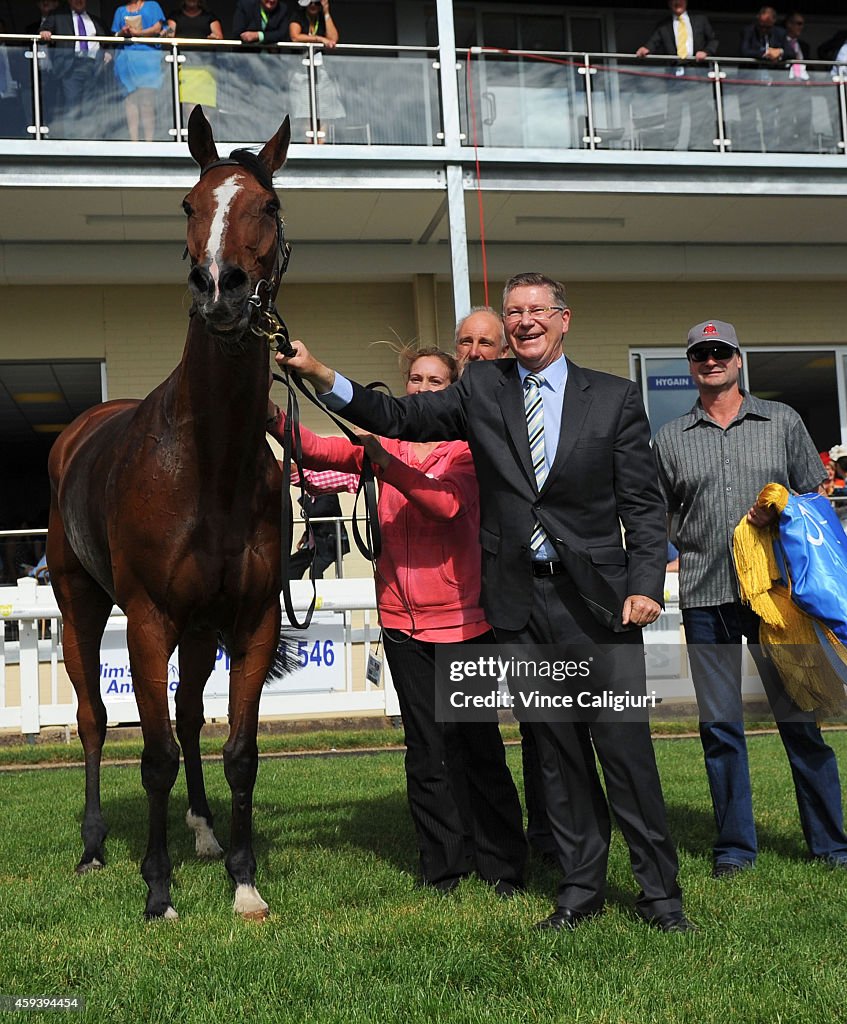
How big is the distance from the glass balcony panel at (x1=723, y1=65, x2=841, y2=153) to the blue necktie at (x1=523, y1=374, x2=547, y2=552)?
11733 millimetres

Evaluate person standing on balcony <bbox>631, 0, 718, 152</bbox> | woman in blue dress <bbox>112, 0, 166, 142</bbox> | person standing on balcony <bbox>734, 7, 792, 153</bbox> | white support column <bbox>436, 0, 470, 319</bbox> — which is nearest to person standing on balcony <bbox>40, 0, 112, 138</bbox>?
woman in blue dress <bbox>112, 0, 166, 142</bbox>

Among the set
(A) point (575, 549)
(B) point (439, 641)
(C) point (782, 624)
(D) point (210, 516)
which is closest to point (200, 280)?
(D) point (210, 516)

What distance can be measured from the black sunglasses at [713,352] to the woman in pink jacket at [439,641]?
3.75ft

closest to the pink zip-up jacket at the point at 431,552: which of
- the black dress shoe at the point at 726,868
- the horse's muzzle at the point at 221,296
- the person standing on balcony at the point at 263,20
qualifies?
the horse's muzzle at the point at 221,296

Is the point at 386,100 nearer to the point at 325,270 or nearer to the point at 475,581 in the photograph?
the point at 325,270

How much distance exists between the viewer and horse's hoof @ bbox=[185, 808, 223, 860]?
539 centimetres

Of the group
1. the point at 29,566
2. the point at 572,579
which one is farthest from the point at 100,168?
the point at 572,579

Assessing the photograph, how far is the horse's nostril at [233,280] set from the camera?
364 cm

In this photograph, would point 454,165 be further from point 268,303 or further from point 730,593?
point 268,303

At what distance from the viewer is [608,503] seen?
159 inches

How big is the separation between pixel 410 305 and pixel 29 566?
6.53 m

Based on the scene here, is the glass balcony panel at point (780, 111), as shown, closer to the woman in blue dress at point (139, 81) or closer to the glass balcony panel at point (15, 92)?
the woman in blue dress at point (139, 81)

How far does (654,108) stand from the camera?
14375 mm

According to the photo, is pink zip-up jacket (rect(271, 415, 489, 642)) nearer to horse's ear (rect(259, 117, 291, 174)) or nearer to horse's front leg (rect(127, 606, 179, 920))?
horse's front leg (rect(127, 606, 179, 920))
